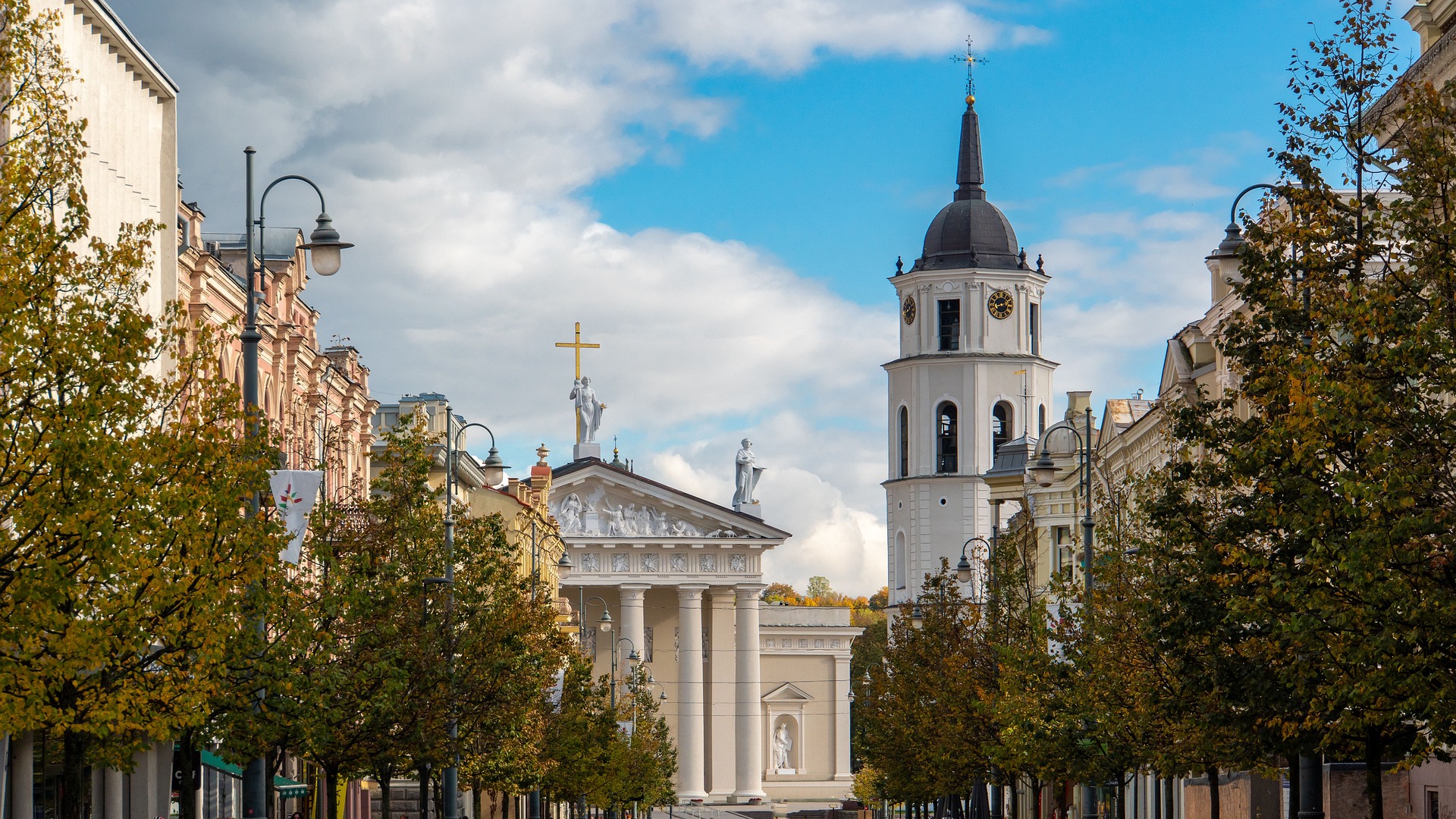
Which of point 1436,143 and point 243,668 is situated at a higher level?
point 1436,143

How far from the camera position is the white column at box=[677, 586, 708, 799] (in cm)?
12456

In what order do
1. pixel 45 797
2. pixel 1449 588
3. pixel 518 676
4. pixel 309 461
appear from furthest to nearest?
pixel 309 461 < pixel 518 676 < pixel 45 797 < pixel 1449 588

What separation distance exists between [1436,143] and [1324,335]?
2.05m

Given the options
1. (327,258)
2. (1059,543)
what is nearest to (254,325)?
(327,258)

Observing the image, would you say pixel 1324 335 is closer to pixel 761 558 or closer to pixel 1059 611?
pixel 1059 611

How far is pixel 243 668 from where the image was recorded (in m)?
22.5

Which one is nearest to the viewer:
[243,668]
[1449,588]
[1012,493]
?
[1449,588]

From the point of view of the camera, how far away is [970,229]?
126m

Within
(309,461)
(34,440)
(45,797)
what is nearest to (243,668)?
(34,440)

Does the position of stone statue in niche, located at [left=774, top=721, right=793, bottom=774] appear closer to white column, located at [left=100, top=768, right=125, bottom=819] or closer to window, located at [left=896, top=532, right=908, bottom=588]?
window, located at [left=896, top=532, right=908, bottom=588]

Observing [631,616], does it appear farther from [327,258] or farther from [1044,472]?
[327,258]

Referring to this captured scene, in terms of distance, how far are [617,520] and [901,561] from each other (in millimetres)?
17067

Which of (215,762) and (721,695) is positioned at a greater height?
(215,762)

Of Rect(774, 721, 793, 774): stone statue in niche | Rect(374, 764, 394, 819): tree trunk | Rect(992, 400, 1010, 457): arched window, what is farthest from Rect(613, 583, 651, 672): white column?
Rect(374, 764, 394, 819): tree trunk
